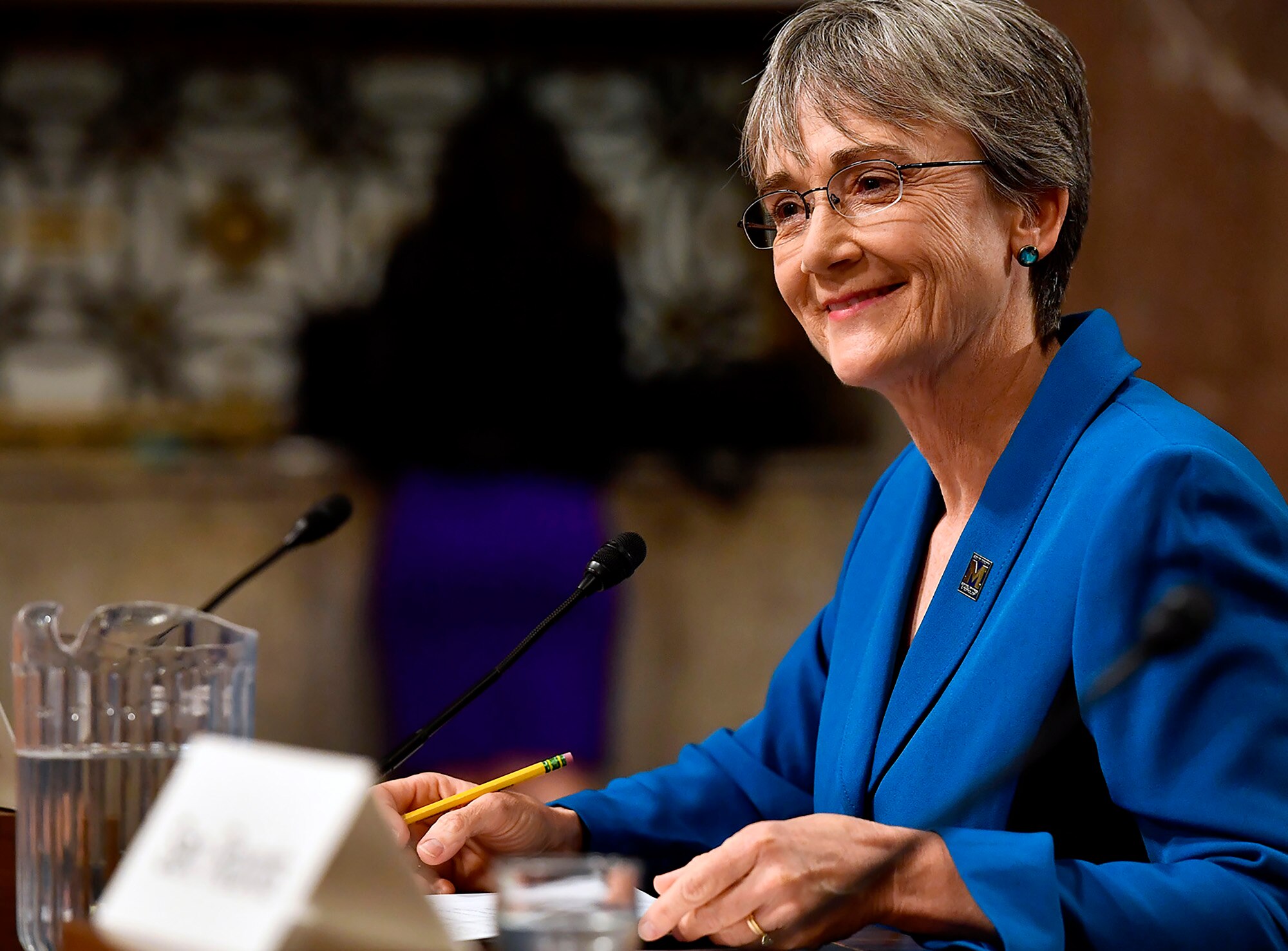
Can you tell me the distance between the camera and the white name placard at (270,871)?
80 centimetres

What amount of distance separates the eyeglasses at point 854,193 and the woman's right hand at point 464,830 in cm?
69

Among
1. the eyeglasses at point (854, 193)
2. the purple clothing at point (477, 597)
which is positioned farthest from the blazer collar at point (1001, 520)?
the purple clothing at point (477, 597)

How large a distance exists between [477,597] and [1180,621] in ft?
8.88

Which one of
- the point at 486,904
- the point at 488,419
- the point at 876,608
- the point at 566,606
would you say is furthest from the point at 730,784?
the point at 488,419

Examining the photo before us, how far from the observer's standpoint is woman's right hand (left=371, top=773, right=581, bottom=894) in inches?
56.1

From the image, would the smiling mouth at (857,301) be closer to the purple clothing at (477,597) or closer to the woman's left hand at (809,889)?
the woman's left hand at (809,889)

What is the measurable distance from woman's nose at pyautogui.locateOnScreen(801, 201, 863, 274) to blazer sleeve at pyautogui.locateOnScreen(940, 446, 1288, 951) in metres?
0.41

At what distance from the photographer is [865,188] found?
1544 mm

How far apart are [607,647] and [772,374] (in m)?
1.13

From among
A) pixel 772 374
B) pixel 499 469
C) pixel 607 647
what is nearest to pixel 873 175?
pixel 607 647

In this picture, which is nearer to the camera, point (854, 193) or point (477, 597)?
point (854, 193)

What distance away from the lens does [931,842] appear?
1.14 m

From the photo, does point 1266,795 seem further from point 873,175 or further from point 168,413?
point 168,413

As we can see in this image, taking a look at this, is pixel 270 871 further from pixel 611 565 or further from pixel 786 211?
pixel 786 211
